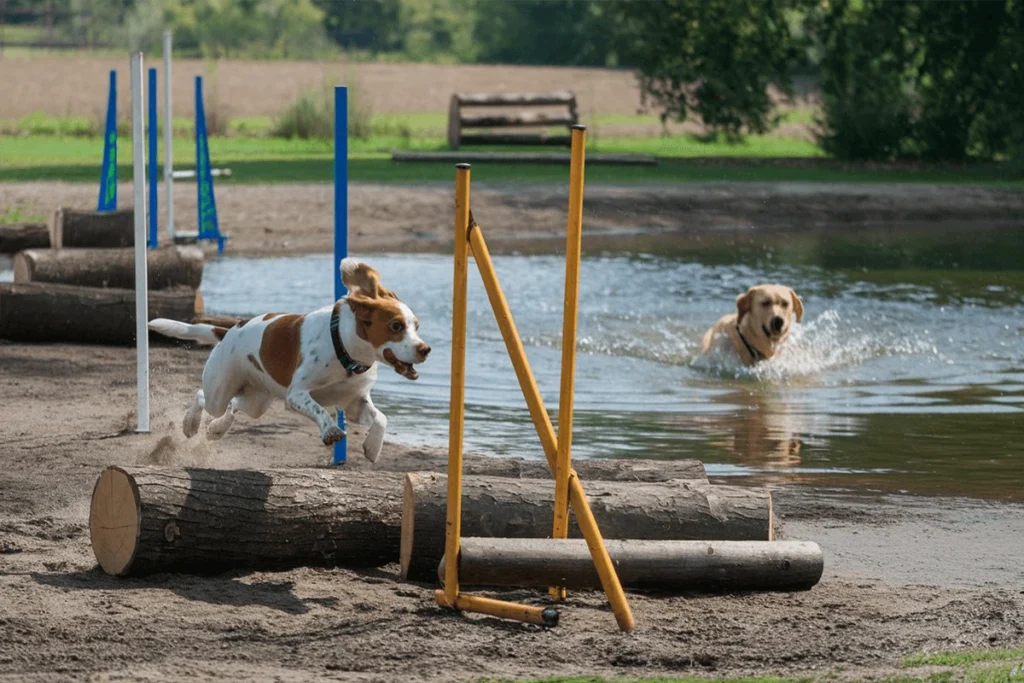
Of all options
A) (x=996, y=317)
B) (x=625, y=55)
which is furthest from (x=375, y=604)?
(x=625, y=55)

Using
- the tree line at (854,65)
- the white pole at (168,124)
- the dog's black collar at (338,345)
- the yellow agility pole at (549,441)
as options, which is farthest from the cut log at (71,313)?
the tree line at (854,65)

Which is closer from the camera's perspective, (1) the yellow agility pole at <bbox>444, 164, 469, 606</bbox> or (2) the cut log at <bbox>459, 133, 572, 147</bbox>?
(1) the yellow agility pole at <bbox>444, 164, 469, 606</bbox>

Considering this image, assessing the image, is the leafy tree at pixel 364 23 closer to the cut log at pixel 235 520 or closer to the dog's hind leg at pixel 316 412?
the dog's hind leg at pixel 316 412

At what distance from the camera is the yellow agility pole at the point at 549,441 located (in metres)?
5.73

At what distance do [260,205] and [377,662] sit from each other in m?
17.3

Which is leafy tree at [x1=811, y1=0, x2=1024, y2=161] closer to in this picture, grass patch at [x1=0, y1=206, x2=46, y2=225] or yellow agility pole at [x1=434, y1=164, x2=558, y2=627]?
grass patch at [x1=0, y1=206, x2=46, y2=225]

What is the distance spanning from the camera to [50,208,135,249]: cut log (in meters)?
15.2

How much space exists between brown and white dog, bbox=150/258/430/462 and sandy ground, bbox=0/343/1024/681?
0.86 meters

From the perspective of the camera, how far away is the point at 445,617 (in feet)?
19.2

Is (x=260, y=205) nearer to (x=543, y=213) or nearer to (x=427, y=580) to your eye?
(x=543, y=213)

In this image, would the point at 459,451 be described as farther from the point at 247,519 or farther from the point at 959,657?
the point at 959,657

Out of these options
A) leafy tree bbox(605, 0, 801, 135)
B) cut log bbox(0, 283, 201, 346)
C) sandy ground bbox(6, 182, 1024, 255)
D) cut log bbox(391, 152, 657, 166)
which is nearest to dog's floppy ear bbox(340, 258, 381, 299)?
cut log bbox(0, 283, 201, 346)

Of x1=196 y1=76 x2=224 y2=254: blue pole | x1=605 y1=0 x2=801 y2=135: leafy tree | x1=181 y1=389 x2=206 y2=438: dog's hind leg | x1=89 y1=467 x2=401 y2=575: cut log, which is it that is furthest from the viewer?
x1=605 y1=0 x2=801 y2=135: leafy tree

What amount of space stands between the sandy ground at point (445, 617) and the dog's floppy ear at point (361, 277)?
134 centimetres
